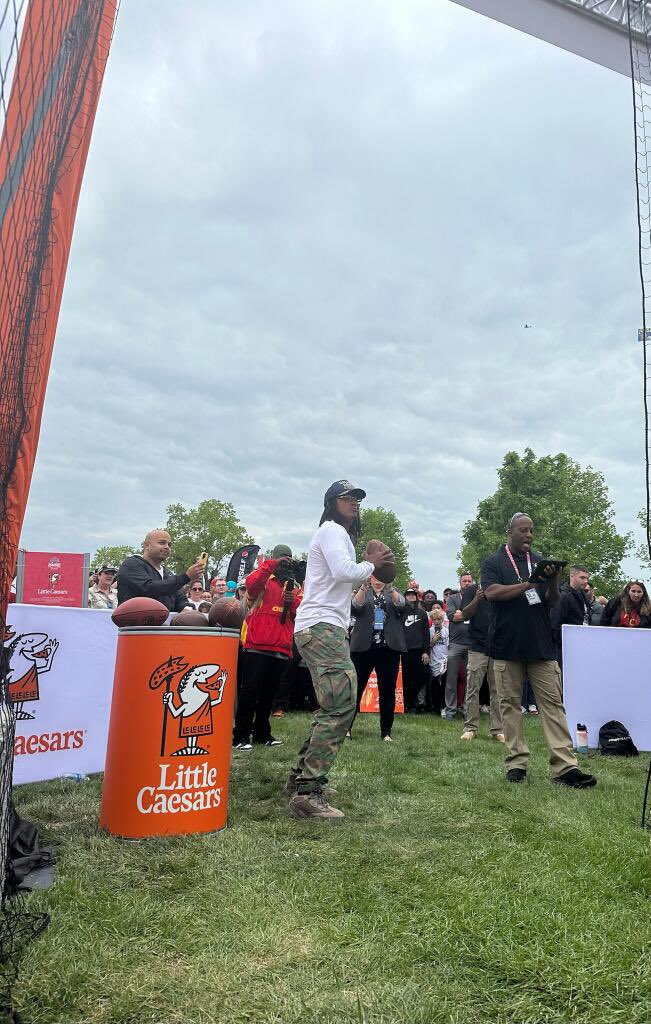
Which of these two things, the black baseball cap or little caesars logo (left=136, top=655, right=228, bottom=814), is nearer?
little caesars logo (left=136, top=655, right=228, bottom=814)

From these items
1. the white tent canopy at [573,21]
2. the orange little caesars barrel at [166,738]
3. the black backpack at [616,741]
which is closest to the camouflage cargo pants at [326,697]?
the orange little caesars barrel at [166,738]

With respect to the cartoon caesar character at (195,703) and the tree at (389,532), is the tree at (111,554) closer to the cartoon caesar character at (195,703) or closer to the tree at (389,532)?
the tree at (389,532)

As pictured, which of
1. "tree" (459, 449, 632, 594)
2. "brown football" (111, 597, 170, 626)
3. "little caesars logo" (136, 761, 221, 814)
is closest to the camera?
"little caesars logo" (136, 761, 221, 814)

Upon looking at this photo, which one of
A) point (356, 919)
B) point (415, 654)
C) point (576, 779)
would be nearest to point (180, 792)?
point (356, 919)

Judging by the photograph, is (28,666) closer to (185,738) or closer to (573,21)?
(185,738)

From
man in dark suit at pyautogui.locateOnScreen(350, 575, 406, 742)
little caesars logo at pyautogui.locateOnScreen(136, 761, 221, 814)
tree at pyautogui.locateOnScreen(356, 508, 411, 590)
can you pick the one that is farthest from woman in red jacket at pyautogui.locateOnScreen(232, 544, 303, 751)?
tree at pyautogui.locateOnScreen(356, 508, 411, 590)

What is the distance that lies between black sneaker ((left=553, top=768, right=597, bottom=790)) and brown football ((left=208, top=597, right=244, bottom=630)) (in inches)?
119

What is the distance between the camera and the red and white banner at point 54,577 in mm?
12591

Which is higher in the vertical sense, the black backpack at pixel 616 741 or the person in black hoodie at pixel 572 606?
the person in black hoodie at pixel 572 606

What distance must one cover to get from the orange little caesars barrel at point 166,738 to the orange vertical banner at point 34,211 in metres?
1.52

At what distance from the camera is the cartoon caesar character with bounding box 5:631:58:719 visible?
5.12m

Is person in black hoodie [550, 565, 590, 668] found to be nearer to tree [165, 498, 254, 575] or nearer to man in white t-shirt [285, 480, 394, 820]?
man in white t-shirt [285, 480, 394, 820]

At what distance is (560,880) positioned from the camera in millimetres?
3234

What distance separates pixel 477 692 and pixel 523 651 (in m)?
3.22
